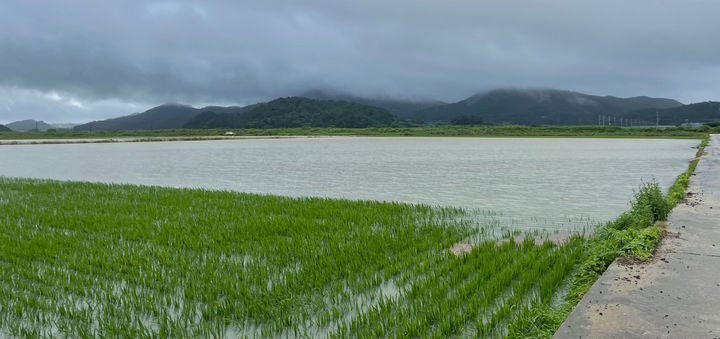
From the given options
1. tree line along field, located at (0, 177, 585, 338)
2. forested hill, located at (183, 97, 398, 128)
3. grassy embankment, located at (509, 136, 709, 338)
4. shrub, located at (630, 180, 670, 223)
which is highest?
forested hill, located at (183, 97, 398, 128)

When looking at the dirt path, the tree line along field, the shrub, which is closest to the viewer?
the dirt path

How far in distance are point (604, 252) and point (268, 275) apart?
147 inches

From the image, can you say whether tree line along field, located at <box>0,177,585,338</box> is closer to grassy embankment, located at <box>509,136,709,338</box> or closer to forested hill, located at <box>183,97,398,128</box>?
grassy embankment, located at <box>509,136,709,338</box>

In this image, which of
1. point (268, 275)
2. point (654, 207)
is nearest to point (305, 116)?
point (654, 207)

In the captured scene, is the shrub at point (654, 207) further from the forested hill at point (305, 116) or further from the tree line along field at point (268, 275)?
the forested hill at point (305, 116)

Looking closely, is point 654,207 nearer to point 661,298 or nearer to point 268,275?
point 661,298

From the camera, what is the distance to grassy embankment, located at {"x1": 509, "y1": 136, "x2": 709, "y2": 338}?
3.71 metres

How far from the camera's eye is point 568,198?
1154 cm

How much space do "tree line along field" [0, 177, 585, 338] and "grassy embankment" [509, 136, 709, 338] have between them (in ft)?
0.50

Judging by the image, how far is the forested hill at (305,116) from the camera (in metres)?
170

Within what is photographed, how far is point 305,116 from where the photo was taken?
579 ft

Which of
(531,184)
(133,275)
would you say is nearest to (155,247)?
(133,275)

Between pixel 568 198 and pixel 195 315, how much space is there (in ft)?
31.6

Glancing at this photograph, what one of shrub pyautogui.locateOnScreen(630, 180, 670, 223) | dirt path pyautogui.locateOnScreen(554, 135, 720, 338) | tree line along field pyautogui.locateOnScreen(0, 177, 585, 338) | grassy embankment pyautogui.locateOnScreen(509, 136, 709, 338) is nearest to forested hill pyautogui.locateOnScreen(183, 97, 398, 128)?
tree line along field pyautogui.locateOnScreen(0, 177, 585, 338)
